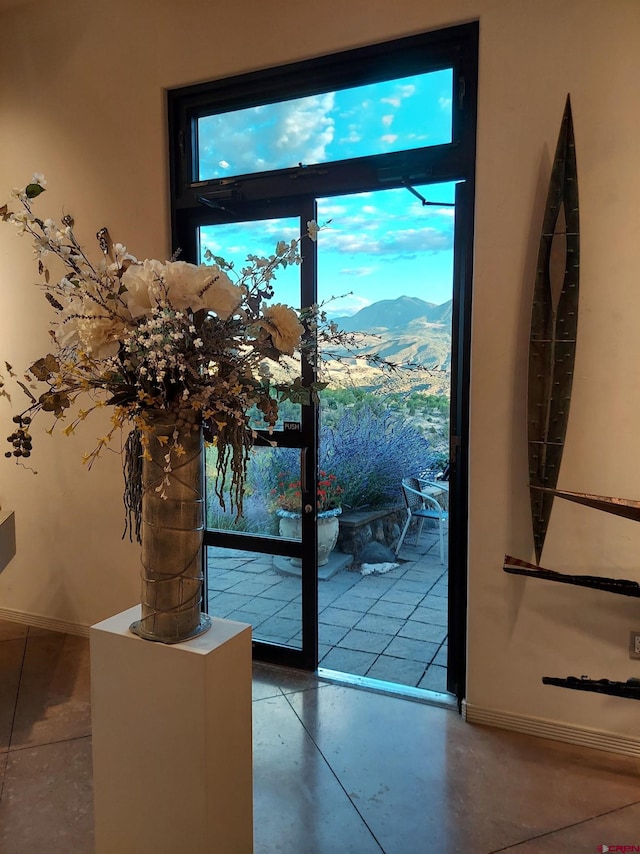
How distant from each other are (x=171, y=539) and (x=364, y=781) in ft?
4.55

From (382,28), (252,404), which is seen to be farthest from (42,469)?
(382,28)

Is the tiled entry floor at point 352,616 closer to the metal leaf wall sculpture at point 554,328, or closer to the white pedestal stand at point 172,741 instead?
the metal leaf wall sculpture at point 554,328

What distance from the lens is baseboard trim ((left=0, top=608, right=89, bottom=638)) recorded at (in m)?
3.43

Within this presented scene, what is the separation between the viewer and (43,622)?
11.6ft

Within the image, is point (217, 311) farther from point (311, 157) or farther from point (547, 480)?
point (311, 157)

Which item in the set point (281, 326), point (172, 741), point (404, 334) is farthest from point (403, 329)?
point (172, 741)

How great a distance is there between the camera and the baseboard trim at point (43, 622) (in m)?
3.43

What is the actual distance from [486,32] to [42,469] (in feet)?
10.1

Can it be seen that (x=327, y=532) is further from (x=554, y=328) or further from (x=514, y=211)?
(x=514, y=211)

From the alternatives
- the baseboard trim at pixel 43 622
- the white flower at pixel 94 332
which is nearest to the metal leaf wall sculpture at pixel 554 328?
the white flower at pixel 94 332

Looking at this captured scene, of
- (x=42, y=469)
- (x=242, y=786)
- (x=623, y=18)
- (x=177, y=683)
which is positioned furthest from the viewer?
(x=42, y=469)

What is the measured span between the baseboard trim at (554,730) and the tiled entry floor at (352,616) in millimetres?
385

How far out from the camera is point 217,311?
133 centimetres

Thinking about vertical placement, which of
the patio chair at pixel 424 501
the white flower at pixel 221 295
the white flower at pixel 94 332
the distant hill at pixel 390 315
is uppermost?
the distant hill at pixel 390 315
